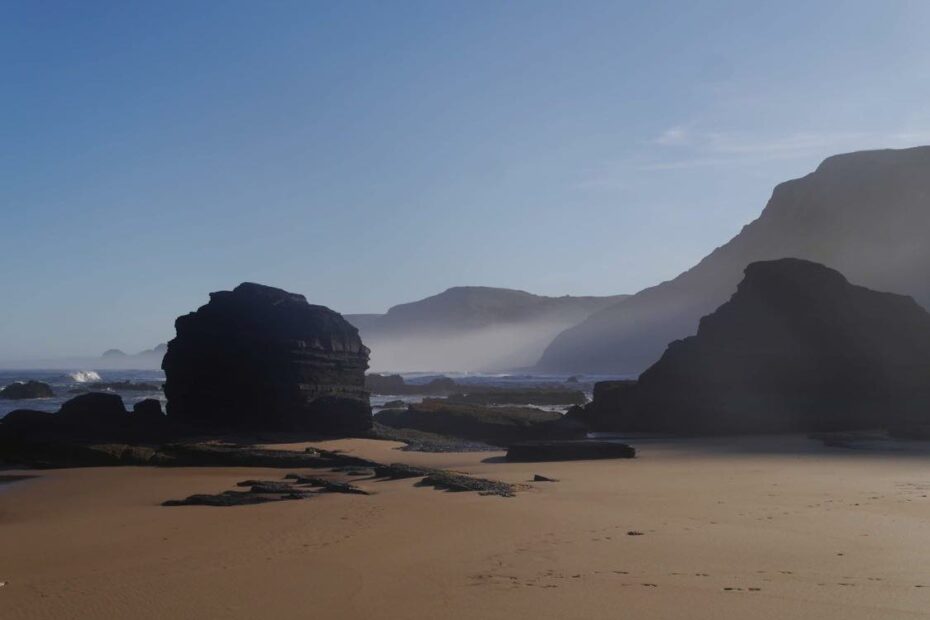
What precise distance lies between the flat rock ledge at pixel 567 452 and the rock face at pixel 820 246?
6742cm

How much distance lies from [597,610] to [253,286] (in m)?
22.6

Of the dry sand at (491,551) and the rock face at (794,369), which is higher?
the rock face at (794,369)

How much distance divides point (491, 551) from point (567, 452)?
11.1 metres

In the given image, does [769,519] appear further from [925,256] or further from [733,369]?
[925,256]

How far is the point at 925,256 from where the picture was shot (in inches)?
3344

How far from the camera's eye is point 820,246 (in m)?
98.6

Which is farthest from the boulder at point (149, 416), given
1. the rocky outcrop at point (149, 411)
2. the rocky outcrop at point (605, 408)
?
the rocky outcrop at point (605, 408)

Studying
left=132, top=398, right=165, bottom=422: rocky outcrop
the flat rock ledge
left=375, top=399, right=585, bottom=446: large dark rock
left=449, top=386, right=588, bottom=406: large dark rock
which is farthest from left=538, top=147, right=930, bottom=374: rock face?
left=132, top=398, right=165, bottom=422: rocky outcrop

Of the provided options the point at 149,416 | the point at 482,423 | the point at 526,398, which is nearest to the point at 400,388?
the point at 526,398

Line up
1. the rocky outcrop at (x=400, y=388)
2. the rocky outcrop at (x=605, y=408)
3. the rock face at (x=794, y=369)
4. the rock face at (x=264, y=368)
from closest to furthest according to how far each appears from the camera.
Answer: the rock face at (x=264, y=368) < the rock face at (x=794, y=369) < the rocky outcrop at (x=605, y=408) < the rocky outcrop at (x=400, y=388)

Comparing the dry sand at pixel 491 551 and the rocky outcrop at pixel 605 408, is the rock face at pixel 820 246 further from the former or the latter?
the dry sand at pixel 491 551

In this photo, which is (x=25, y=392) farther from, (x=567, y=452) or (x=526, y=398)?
(x=567, y=452)

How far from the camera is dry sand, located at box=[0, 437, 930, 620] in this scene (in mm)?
7387

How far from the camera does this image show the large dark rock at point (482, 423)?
27.8 metres
